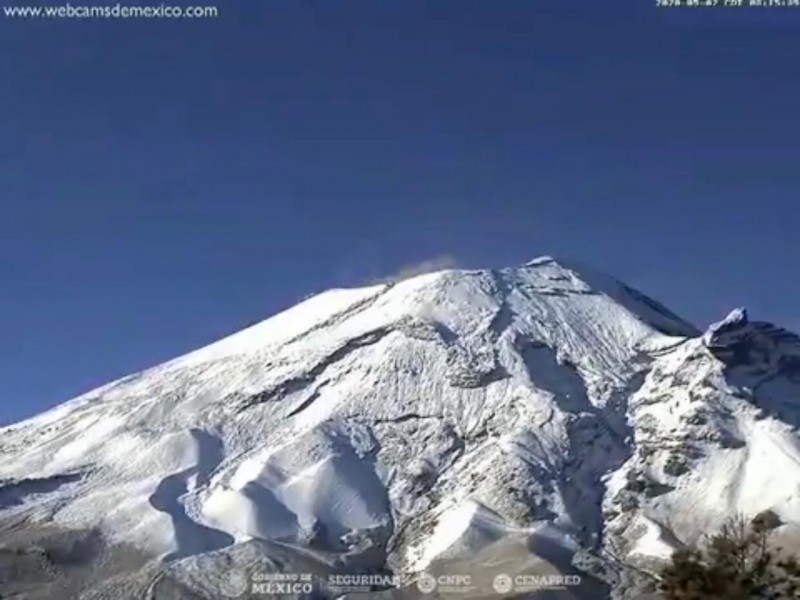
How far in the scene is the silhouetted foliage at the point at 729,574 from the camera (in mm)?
26125

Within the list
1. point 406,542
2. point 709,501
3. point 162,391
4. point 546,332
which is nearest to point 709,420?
point 709,501

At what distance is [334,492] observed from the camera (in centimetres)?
14238

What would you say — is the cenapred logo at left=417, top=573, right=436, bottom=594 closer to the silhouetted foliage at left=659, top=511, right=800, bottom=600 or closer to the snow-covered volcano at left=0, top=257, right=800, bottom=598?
the snow-covered volcano at left=0, top=257, right=800, bottom=598

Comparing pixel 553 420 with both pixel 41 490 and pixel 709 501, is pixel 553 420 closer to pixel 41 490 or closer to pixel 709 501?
pixel 709 501

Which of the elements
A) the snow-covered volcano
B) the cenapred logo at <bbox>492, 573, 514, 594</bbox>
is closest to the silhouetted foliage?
the cenapred logo at <bbox>492, 573, 514, 594</bbox>

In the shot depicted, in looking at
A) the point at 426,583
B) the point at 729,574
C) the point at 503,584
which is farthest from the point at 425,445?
the point at 729,574

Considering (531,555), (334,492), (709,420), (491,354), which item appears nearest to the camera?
(531,555)

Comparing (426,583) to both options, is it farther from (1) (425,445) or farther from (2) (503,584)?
(1) (425,445)

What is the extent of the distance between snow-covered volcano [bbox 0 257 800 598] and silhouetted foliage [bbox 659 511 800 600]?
95.5 m

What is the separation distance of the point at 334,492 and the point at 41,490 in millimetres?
34215

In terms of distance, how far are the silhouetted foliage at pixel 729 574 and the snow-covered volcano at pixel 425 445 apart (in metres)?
95.5

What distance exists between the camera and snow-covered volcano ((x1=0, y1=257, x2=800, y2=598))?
131625 millimetres

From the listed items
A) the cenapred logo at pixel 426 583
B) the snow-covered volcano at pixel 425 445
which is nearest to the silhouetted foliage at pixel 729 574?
the snow-covered volcano at pixel 425 445

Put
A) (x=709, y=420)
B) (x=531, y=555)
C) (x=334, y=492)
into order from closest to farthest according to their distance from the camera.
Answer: (x=531, y=555) → (x=334, y=492) → (x=709, y=420)
